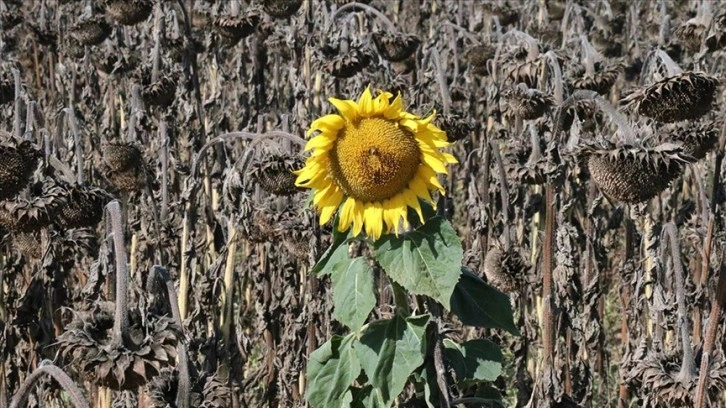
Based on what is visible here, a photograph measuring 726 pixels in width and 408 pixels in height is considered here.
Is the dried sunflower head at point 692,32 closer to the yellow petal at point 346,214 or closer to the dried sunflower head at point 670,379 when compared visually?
the dried sunflower head at point 670,379

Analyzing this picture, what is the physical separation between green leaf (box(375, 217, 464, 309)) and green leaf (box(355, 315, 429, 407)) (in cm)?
11

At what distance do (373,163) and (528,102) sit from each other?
189cm

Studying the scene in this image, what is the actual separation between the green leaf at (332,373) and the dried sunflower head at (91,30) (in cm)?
440

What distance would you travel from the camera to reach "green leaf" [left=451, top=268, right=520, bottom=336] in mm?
1964

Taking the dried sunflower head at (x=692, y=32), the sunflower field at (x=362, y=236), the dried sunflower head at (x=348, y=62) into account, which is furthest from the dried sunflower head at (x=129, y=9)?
the dried sunflower head at (x=692, y=32)

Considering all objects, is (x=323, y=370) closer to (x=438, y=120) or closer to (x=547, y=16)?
(x=438, y=120)

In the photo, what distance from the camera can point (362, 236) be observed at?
6.47 ft

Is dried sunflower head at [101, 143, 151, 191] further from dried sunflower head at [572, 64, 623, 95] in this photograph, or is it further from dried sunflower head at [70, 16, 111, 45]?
dried sunflower head at [70, 16, 111, 45]

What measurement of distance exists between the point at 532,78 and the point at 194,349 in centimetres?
193

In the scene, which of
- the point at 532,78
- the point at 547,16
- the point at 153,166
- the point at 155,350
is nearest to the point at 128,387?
the point at 155,350

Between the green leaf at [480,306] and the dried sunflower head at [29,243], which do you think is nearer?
the green leaf at [480,306]

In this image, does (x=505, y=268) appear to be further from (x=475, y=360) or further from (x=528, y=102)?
(x=475, y=360)

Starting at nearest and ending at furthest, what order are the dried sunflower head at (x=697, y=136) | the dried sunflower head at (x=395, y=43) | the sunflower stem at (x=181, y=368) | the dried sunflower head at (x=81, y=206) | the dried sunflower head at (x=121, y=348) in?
the dried sunflower head at (x=121, y=348) < the sunflower stem at (x=181, y=368) < the dried sunflower head at (x=81, y=206) < the dried sunflower head at (x=697, y=136) < the dried sunflower head at (x=395, y=43)

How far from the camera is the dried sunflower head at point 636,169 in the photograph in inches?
94.6
